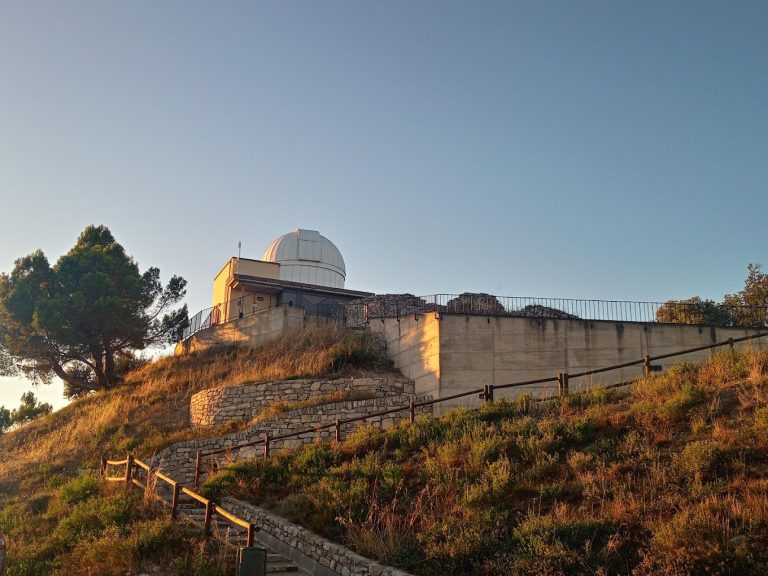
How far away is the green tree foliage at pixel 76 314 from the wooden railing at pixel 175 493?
12.6 m

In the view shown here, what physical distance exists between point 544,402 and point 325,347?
528 inches

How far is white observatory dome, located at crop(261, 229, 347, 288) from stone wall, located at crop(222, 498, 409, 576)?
2744 cm

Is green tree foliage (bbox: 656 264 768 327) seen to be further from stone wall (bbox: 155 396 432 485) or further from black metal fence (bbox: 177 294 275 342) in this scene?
black metal fence (bbox: 177 294 275 342)

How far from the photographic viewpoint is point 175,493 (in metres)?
13.2

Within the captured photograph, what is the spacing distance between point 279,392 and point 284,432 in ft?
9.44

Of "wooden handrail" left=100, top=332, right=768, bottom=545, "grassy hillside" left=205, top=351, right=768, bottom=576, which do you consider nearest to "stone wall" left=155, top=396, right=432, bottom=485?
"wooden handrail" left=100, top=332, right=768, bottom=545

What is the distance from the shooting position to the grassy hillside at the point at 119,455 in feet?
38.8

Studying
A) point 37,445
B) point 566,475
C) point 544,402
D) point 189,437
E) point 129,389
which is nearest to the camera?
point 566,475

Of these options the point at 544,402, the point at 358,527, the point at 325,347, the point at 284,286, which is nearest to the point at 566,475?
the point at 358,527

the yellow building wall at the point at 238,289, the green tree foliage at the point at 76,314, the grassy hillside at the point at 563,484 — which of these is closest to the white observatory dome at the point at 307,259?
the yellow building wall at the point at 238,289

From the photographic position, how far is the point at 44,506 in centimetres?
1823

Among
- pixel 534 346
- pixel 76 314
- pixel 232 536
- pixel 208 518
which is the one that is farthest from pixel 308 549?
pixel 76 314

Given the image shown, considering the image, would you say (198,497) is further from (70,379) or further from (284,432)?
(70,379)

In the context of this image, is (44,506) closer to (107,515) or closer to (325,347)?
(107,515)
